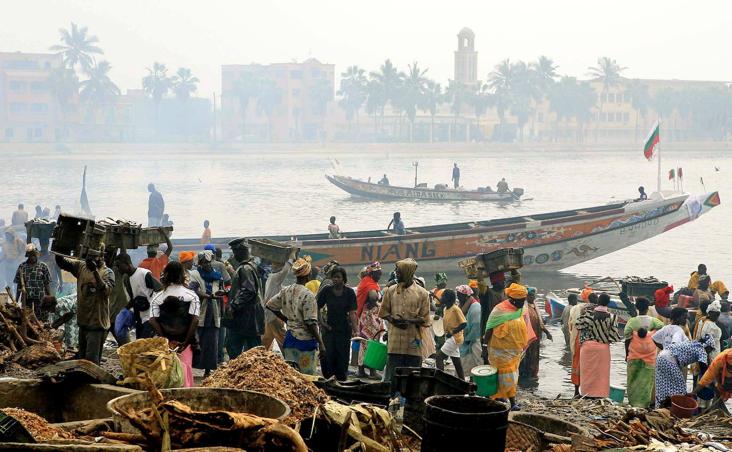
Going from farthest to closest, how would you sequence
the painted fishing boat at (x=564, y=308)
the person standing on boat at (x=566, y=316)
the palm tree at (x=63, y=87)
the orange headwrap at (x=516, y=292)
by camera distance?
the palm tree at (x=63, y=87) → the painted fishing boat at (x=564, y=308) → the person standing on boat at (x=566, y=316) → the orange headwrap at (x=516, y=292)

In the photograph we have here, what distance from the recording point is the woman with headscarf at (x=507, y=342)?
9469mm

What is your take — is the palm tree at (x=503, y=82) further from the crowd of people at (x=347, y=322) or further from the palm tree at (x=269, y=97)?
the crowd of people at (x=347, y=322)

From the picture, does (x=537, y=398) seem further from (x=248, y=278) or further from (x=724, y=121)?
(x=724, y=121)

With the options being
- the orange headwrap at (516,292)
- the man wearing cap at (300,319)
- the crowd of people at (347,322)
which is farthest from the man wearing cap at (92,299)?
the orange headwrap at (516,292)

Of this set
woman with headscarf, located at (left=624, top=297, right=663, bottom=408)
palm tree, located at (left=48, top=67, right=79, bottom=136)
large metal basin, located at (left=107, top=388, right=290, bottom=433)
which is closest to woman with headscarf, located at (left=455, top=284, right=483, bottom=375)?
woman with headscarf, located at (left=624, top=297, right=663, bottom=408)

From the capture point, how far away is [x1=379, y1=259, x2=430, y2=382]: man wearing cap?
9234mm

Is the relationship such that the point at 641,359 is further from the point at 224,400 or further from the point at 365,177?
the point at 365,177

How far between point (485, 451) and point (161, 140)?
12109 cm

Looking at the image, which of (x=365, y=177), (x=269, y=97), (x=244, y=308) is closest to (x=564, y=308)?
(x=244, y=308)

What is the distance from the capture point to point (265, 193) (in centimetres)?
7494

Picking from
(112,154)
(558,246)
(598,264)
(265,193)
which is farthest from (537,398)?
(112,154)

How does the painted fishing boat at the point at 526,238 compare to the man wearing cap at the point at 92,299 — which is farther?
the painted fishing boat at the point at 526,238

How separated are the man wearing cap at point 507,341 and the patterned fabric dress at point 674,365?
1.57 meters

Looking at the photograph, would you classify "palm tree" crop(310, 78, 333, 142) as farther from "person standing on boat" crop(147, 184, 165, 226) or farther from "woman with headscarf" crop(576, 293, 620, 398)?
"woman with headscarf" crop(576, 293, 620, 398)
